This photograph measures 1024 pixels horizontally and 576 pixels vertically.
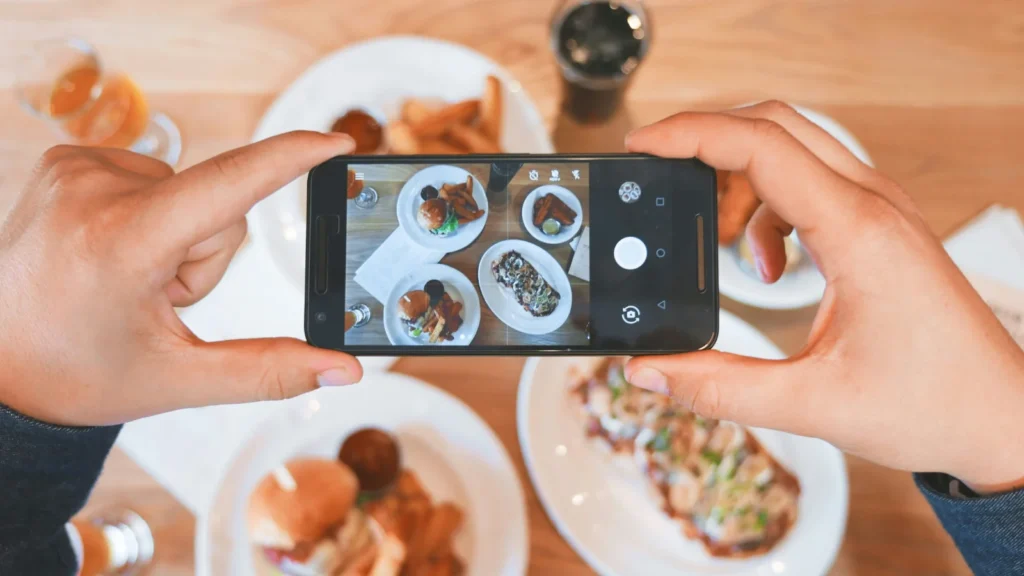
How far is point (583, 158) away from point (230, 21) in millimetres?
627

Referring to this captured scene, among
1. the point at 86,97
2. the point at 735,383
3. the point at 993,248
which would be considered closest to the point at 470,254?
the point at 735,383

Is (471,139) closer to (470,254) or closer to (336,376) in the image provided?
(470,254)

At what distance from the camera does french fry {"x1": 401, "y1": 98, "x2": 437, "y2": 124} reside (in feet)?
2.85

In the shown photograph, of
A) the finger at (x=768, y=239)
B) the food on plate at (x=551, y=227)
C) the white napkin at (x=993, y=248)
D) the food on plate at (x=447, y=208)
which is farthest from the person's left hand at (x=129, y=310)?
the white napkin at (x=993, y=248)

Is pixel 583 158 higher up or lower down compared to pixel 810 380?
higher up

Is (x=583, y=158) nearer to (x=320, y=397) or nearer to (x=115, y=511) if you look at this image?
(x=320, y=397)

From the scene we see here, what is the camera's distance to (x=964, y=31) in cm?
95

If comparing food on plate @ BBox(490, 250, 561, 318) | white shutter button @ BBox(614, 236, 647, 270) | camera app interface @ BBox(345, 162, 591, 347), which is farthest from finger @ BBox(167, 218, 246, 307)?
white shutter button @ BBox(614, 236, 647, 270)

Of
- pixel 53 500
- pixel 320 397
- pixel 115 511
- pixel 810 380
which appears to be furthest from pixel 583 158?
pixel 115 511

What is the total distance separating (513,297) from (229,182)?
27 centimetres

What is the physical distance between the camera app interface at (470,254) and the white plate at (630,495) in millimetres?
235

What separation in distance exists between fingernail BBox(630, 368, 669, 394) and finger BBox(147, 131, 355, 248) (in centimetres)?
34

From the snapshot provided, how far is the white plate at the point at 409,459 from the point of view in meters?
0.83

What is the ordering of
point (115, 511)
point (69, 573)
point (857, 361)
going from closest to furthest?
point (857, 361), point (69, 573), point (115, 511)
